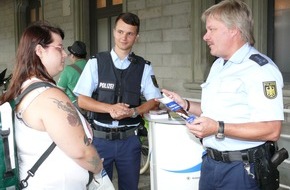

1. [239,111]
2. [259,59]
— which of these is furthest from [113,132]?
[259,59]

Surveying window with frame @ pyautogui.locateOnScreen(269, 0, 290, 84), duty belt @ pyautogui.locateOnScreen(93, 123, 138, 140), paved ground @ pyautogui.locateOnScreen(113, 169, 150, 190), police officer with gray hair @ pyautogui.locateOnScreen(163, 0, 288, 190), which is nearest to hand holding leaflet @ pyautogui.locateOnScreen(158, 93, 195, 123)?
police officer with gray hair @ pyautogui.locateOnScreen(163, 0, 288, 190)

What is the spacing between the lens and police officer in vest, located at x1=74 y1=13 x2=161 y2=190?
2650 mm

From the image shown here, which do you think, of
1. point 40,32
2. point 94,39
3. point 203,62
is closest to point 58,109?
point 40,32

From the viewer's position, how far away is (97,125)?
8.94ft

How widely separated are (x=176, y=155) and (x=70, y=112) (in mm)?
1221

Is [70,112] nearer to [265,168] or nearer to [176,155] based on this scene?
[265,168]

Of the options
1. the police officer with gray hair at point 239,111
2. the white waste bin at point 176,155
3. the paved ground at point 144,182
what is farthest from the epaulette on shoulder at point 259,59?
the paved ground at point 144,182

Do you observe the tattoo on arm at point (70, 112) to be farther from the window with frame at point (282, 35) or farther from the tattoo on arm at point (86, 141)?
the window with frame at point (282, 35)

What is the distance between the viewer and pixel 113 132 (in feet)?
8.73

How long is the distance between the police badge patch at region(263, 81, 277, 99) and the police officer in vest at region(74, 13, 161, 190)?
1062 millimetres

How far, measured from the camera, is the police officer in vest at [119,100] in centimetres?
265

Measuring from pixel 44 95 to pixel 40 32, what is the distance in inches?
12.8

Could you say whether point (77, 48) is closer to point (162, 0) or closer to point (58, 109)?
point (162, 0)

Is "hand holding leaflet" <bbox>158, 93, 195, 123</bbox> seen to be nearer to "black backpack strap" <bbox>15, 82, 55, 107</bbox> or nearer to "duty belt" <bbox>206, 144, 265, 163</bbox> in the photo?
"duty belt" <bbox>206, 144, 265, 163</bbox>
